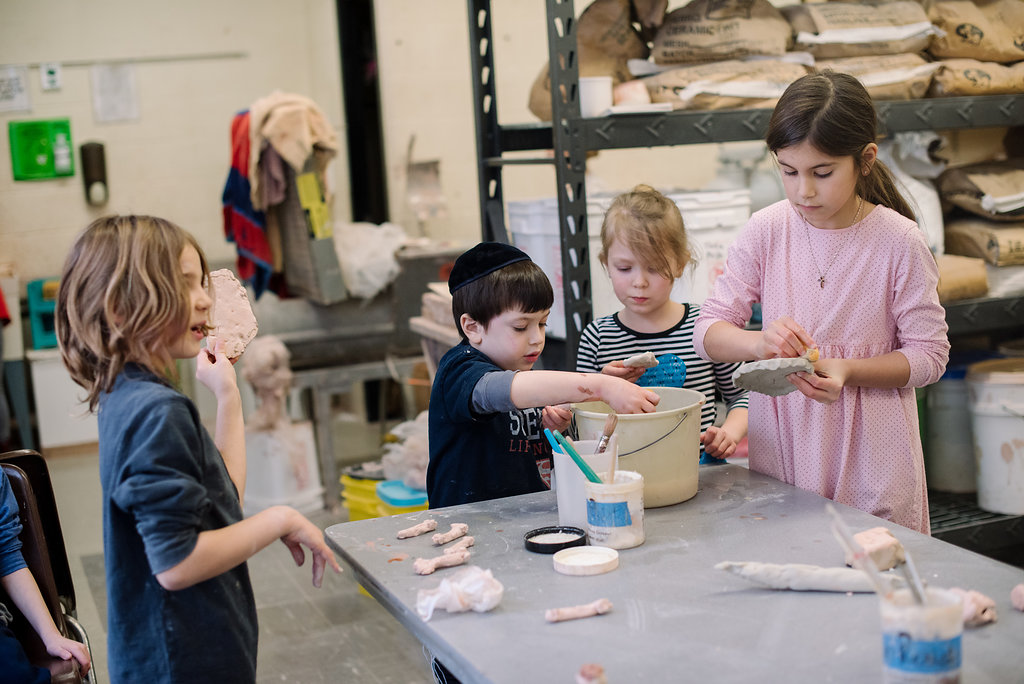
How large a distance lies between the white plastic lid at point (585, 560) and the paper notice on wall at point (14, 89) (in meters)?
5.97

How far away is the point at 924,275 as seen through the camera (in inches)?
72.7

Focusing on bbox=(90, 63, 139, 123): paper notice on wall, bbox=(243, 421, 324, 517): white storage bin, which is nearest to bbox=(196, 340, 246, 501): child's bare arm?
bbox=(243, 421, 324, 517): white storage bin

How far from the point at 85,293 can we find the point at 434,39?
16.6 feet

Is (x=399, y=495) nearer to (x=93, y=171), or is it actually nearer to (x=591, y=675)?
(x=591, y=675)

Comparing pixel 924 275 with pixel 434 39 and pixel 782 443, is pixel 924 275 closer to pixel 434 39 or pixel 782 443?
pixel 782 443

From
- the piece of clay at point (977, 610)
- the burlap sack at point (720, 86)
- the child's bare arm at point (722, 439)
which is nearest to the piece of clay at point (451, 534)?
the child's bare arm at point (722, 439)

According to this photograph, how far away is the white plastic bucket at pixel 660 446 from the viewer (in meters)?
1.67

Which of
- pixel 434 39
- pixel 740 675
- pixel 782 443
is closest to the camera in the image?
pixel 740 675

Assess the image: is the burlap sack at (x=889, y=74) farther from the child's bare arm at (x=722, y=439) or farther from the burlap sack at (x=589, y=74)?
the child's bare arm at (x=722, y=439)

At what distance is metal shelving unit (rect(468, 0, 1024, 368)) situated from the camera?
8.58ft

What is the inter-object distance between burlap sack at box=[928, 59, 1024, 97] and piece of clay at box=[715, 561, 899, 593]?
2.26 metres

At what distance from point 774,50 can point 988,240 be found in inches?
36.2

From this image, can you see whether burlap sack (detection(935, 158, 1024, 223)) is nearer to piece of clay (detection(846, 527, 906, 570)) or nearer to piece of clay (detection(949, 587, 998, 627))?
piece of clay (detection(846, 527, 906, 570))

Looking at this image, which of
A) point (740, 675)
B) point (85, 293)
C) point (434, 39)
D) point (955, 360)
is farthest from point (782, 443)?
point (434, 39)
